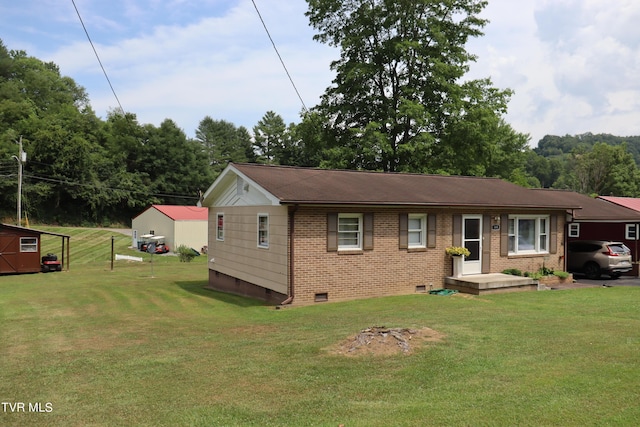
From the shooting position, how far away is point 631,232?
24.0 meters

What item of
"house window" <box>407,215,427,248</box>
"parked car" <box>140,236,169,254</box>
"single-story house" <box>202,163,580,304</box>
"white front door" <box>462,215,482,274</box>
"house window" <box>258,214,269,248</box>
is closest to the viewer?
"single-story house" <box>202,163,580,304</box>

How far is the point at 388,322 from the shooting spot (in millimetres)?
10570

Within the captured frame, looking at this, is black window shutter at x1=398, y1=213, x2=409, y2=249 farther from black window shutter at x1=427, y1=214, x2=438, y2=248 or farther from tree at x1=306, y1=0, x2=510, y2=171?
tree at x1=306, y1=0, x2=510, y2=171

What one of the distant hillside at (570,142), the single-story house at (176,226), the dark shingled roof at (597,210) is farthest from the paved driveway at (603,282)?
the distant hillside at (570,142)

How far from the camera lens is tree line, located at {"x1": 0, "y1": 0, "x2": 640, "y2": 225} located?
32281 millimetres

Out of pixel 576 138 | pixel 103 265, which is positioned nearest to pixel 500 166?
pixel 103 265

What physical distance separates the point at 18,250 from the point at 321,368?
1083 inches

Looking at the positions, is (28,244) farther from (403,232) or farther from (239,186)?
(403,232)

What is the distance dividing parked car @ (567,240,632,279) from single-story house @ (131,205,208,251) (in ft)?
100

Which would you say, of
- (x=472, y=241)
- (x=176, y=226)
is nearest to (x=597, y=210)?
(x=472, y=241)

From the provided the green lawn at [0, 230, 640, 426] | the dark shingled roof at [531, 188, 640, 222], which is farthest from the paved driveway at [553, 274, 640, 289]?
the green lawn at [0, 230, 640, 426]

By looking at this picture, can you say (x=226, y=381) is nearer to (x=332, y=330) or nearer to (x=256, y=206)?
(x=332, y=330)

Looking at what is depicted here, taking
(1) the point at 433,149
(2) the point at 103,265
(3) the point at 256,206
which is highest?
(1) the point at 433,149

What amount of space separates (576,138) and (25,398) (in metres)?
220
